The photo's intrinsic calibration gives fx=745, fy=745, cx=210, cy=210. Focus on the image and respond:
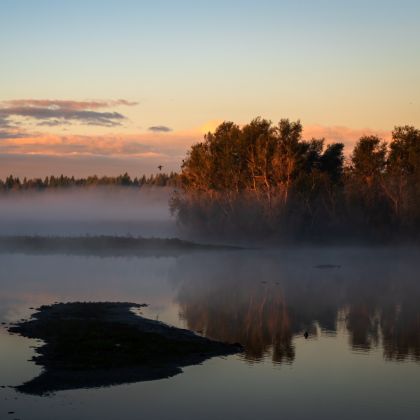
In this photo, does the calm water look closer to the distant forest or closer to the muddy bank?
the muddy bank

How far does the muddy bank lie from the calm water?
707mm

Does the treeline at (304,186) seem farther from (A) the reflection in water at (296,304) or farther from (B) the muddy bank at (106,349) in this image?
(B) the muddy bank at (106,349)

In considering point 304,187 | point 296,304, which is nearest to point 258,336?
point 296,304

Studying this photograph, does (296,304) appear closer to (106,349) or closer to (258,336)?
(258,336)

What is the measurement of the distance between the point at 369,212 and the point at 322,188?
780cm

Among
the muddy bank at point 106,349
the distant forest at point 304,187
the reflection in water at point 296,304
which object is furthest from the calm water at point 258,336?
the distant forest at point 304,187

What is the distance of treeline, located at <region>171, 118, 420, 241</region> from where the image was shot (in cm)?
10094

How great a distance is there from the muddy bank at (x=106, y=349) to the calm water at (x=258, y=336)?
707 mm

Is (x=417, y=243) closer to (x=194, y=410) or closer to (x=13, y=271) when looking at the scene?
(x=13, y=271)

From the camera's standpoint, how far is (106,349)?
99.1 feet

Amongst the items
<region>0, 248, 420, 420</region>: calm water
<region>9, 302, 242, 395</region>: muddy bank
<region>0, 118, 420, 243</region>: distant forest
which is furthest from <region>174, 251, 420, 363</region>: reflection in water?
<region>0, 118, 420, 243</region>: distant forest

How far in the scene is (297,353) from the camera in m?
31.7

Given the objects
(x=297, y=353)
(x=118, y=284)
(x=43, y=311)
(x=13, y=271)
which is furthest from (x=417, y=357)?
(x=13, y=271)

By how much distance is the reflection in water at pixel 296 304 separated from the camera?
3494 cm
